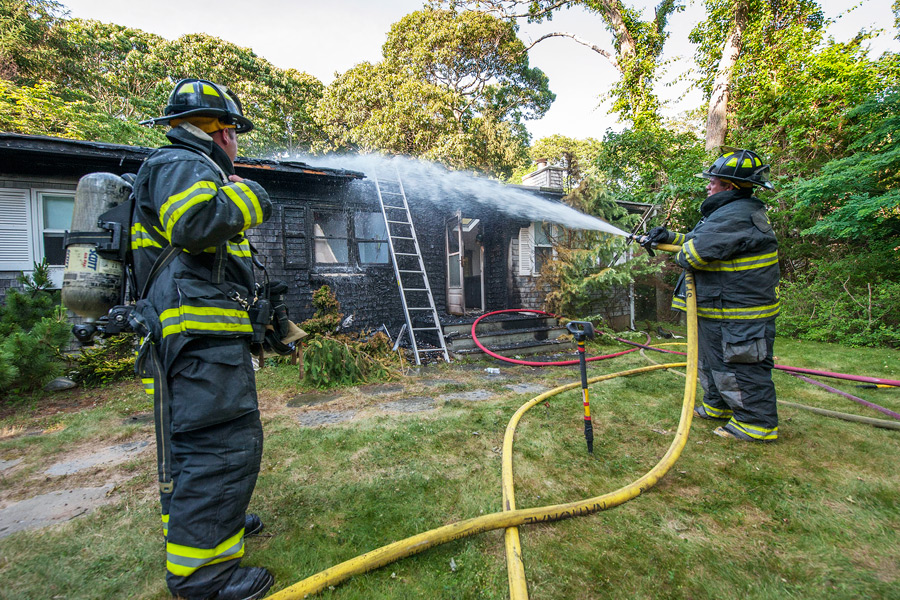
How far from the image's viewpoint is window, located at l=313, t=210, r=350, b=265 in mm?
8008

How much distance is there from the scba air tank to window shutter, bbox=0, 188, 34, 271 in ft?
24.2

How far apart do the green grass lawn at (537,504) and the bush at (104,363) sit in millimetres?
1671

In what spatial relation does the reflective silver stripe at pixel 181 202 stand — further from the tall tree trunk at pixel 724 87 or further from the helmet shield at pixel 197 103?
the tall tree trunk at pixel 724 87

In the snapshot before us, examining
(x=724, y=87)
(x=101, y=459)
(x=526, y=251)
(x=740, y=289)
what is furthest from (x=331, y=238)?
(x=724, y=87)

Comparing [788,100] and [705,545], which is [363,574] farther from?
[788,100]

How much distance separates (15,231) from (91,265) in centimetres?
757

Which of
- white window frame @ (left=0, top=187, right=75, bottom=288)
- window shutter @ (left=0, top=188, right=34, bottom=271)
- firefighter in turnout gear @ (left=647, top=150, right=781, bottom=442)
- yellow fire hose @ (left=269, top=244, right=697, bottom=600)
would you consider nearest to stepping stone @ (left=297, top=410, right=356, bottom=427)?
yellow fire hose @ (left=269, top=244, right=697, bottom=600)

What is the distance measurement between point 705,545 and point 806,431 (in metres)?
2.11

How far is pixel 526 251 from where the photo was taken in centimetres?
1009

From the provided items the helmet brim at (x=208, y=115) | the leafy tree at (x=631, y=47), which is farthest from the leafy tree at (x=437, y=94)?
the helmet brim at (x=208, y=115)

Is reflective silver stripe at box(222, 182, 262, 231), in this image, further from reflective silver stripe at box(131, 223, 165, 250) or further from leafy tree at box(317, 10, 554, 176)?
leafy tree at box(317, 10, 554, 176)

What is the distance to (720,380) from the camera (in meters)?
2.99

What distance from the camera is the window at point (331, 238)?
8.01 metres

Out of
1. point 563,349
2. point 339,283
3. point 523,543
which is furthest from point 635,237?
point 339,283
